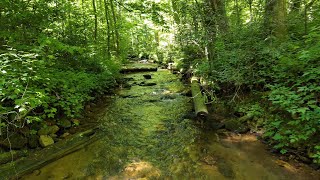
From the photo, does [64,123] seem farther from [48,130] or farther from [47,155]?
[47,155]

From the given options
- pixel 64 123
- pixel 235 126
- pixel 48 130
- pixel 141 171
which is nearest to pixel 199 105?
pixel 235 126

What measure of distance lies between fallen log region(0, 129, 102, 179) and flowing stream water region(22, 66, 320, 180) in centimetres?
15

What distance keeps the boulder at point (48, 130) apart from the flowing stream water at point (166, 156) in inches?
39.0

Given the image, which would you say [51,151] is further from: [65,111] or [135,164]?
[135,164]

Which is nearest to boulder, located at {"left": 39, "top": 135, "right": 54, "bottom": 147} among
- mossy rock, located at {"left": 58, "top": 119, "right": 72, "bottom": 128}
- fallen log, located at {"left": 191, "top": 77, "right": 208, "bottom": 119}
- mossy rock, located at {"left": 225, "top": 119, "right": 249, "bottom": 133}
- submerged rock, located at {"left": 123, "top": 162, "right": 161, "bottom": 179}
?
mossy rock, located at {"left": 58, "top": 119, "right": 72, "bottom": 128}

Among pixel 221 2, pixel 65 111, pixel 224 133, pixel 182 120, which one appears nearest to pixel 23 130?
pixel 65 111

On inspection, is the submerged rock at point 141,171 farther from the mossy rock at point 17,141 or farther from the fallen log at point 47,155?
the mossy rock at point 17,141

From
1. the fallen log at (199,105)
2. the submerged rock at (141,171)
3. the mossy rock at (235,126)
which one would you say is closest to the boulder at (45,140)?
the submerged rock at (141,171)

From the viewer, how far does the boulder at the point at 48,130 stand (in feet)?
17.2

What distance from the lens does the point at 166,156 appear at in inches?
190

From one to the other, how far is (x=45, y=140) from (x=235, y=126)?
14.9ft

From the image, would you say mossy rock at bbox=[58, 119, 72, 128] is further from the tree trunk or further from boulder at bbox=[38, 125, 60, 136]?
the tree trunk

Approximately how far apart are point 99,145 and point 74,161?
2.69ft

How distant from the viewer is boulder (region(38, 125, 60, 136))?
5.25 metres
